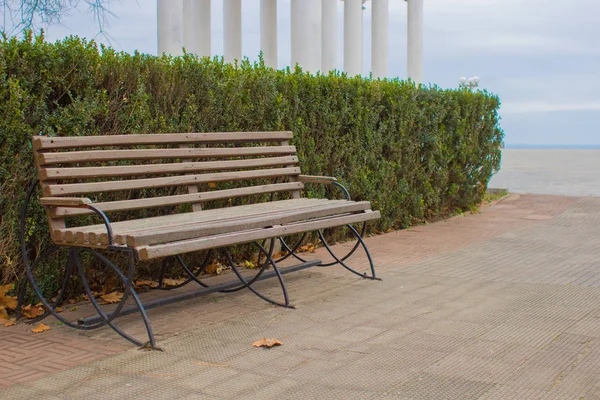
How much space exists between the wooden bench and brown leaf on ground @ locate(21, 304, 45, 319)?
0.13 m

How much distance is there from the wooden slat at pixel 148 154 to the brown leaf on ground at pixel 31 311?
1095mm

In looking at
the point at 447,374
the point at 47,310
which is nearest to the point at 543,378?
the point at 447,374

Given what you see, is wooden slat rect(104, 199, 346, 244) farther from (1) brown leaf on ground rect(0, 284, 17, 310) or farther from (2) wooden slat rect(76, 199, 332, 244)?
(1) brown leaf on ground rect(0, 284, 17, 310)

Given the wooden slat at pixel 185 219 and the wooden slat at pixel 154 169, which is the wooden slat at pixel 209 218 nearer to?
the wooden slat at pixel 185 219

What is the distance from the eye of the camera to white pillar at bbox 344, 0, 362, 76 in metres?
24.6

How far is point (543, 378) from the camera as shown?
3.69 metres

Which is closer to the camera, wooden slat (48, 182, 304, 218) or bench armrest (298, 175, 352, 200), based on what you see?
wooden slat (48, 182, 304, 218)

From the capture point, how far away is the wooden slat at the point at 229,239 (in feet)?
13.7

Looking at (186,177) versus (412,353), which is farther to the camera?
(186,177)

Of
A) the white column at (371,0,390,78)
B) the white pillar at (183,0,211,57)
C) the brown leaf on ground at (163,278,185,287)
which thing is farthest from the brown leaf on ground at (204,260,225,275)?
the white column at (371,0,390,78)

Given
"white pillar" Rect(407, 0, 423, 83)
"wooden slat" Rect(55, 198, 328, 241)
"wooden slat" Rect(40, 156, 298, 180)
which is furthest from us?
"white pillar" Rect(407, 0, 423, 83)

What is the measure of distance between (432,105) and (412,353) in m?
6.56

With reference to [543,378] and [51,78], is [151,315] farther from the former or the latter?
[543,378]

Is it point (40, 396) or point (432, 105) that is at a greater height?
point (432, 105)
